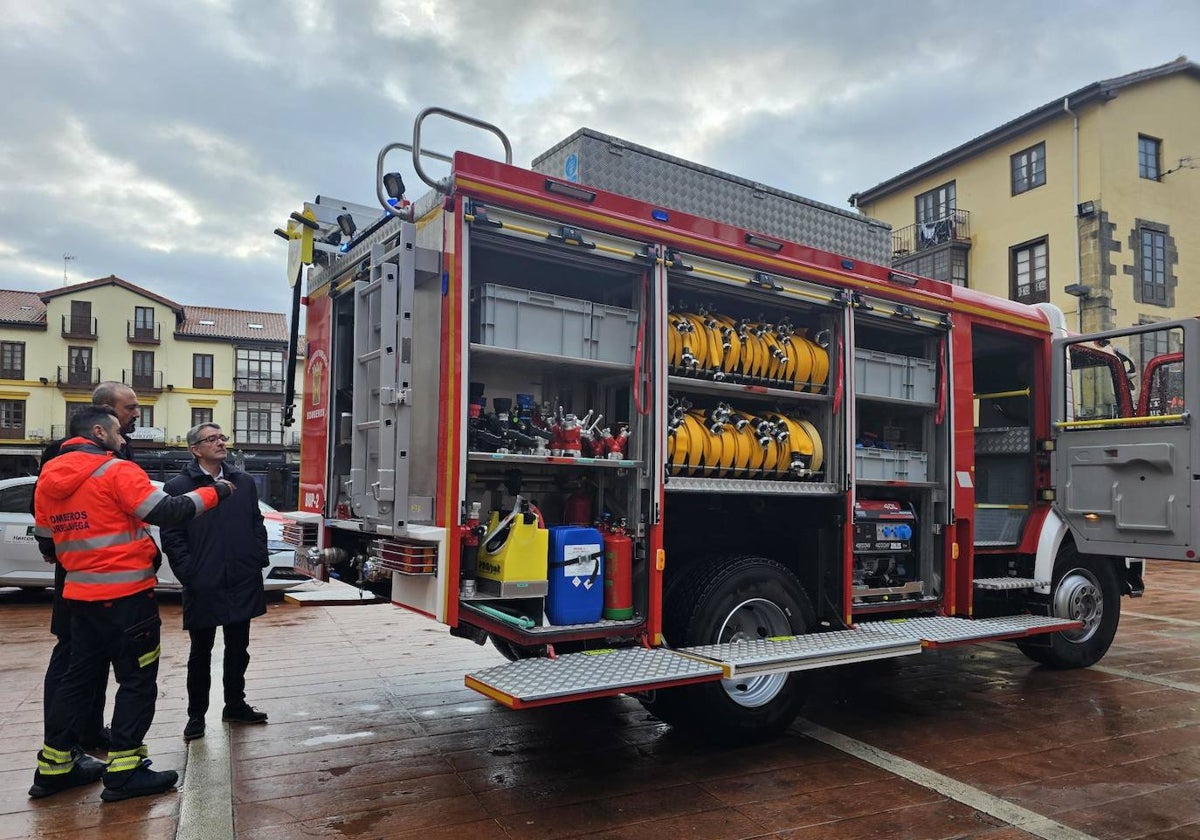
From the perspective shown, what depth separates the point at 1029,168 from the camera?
2555 cm

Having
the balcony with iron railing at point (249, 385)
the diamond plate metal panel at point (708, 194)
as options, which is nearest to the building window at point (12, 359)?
the balcony with iron railing at point (249, 385)

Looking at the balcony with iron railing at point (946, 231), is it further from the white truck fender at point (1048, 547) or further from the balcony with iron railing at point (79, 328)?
the balcony with iron railing at point (79, 328)

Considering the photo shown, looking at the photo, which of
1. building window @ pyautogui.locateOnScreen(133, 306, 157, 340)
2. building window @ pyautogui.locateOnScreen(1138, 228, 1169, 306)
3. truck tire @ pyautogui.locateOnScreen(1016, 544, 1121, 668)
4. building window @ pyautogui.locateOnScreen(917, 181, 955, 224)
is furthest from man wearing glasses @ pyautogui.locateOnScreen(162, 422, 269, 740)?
building window @ pyautogui.locateOnScreen(133, 306, 157, 340)

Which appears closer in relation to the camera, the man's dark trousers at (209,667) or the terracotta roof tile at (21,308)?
the man's dark trousers at (209,667)

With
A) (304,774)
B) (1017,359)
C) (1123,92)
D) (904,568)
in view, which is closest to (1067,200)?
(1123,92)

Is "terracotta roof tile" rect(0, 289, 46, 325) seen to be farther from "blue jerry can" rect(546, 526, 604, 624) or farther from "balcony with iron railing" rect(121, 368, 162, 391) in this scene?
"blue jerry can" rect(546, 526, 604, 624)

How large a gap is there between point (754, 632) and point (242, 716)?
124 inches

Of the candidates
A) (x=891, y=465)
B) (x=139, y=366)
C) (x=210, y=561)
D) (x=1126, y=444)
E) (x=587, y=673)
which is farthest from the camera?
(x=139, y=366)

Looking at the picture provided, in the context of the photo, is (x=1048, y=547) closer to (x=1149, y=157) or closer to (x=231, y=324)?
(x=1149, y=157)

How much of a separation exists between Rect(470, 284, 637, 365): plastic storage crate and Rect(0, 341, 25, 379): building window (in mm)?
45879

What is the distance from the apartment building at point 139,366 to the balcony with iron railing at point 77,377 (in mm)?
48

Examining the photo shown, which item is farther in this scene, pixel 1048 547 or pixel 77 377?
pixel 77 377

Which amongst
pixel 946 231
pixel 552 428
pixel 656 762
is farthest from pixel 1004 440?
pixel 946 231

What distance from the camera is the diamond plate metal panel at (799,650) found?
4.45 meters
